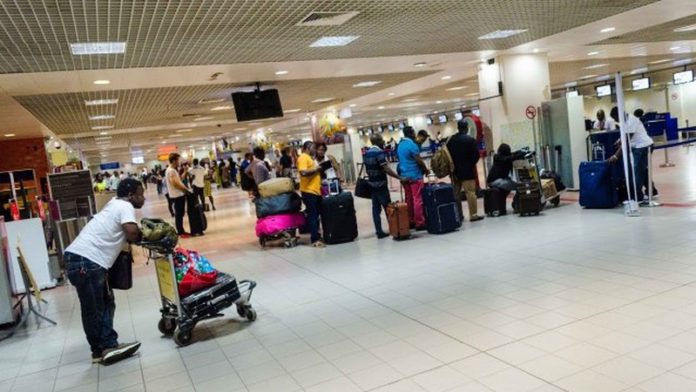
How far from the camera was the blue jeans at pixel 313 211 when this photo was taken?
8.41 m

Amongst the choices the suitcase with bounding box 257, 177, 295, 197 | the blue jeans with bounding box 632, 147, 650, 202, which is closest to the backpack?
the suitcase with bounding box 257, 177, 295, 197

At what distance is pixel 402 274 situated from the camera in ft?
19.8

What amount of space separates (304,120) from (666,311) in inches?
834

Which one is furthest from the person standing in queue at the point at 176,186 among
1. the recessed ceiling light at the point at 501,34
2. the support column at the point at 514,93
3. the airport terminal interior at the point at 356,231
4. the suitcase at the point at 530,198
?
the support column at the point at 514,93

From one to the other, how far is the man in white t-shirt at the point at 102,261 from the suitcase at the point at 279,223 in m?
4.32

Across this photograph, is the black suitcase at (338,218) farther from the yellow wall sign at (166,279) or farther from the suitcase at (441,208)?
the yellow wall sign at (166,279)

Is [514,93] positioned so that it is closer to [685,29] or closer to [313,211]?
[685,29]

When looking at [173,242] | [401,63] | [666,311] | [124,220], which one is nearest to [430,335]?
[666,311]

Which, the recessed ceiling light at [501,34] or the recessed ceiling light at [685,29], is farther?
the recessed ceiling light at [685,29]

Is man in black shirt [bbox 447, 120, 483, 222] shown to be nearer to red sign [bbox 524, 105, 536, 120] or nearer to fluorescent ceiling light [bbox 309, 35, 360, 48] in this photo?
fluorescent ceiling light [bbox 309, 35, 360, 48]

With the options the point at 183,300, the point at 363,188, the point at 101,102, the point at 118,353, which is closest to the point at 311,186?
the point at 363,188

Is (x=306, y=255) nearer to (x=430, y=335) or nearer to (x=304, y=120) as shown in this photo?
(x=430, y=335)

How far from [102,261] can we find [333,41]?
510cm

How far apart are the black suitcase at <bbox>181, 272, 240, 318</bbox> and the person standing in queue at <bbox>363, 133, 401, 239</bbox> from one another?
3812 mm
